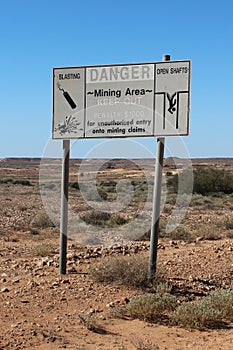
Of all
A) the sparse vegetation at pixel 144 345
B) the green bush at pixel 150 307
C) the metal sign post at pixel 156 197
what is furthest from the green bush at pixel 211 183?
the sparse vegetation at pixel 144 345

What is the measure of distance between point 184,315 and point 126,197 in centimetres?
2289

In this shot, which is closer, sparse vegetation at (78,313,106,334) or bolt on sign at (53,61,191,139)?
sparse vegetation at (78,313,106,334)

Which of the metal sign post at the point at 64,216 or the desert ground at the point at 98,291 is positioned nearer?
the desert ground at the point at 98,291

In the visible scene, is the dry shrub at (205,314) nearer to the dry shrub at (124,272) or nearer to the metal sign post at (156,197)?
the dry shrub at (124,272)

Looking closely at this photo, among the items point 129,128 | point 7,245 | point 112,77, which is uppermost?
point 112,77

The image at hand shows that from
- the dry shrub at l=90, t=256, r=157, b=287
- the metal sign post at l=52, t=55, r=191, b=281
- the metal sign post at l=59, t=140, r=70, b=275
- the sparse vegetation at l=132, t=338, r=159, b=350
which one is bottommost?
the sparse vegetation at l=132, t=338, r=159, b=350

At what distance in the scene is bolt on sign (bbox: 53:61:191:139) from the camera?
7.25 meters

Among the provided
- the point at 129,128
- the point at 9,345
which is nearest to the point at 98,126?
the point at 129,128

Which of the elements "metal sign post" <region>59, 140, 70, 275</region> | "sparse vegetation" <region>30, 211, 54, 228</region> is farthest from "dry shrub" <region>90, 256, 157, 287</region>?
"sparse vegetation" <region>30, 211, 54, 228</region>

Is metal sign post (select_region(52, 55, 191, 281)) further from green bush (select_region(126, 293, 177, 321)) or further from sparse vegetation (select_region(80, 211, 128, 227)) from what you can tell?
sparse vegetation (select_region(80, 211, 128, 227))

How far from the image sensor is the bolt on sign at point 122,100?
23.8 ft

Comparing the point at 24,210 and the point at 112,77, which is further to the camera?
the point at 24,210

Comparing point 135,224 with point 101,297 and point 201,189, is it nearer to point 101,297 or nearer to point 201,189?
point 101,297

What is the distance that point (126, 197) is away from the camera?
2867cm
